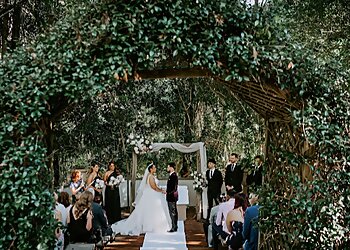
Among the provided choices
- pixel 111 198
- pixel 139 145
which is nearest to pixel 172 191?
pixel 111 198

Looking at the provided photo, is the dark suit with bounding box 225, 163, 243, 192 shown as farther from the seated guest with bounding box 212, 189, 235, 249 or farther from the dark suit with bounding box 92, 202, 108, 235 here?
the dark suit with bounding box 92, 202, 108, 235

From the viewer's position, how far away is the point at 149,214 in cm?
973

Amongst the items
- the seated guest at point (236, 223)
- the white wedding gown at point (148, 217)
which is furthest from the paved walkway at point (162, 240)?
the seated guest at point (236, 223)

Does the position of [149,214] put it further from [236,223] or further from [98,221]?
[236,223]

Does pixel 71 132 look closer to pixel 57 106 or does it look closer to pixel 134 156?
pixel 134 156

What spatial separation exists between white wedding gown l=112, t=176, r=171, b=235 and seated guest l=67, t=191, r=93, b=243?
3.75m

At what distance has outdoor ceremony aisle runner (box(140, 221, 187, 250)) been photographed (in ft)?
26.4

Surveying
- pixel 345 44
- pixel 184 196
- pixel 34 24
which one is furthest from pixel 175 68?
pixel 184 196

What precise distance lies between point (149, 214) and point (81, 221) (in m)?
3.88

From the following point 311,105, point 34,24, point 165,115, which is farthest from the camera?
point 165,115

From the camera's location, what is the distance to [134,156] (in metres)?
12.4

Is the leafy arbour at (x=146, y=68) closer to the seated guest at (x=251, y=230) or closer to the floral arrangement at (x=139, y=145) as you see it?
the seated guest at (x=251, y=230)

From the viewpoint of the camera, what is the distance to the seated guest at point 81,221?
5918 millimetres

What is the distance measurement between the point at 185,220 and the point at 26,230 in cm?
853
